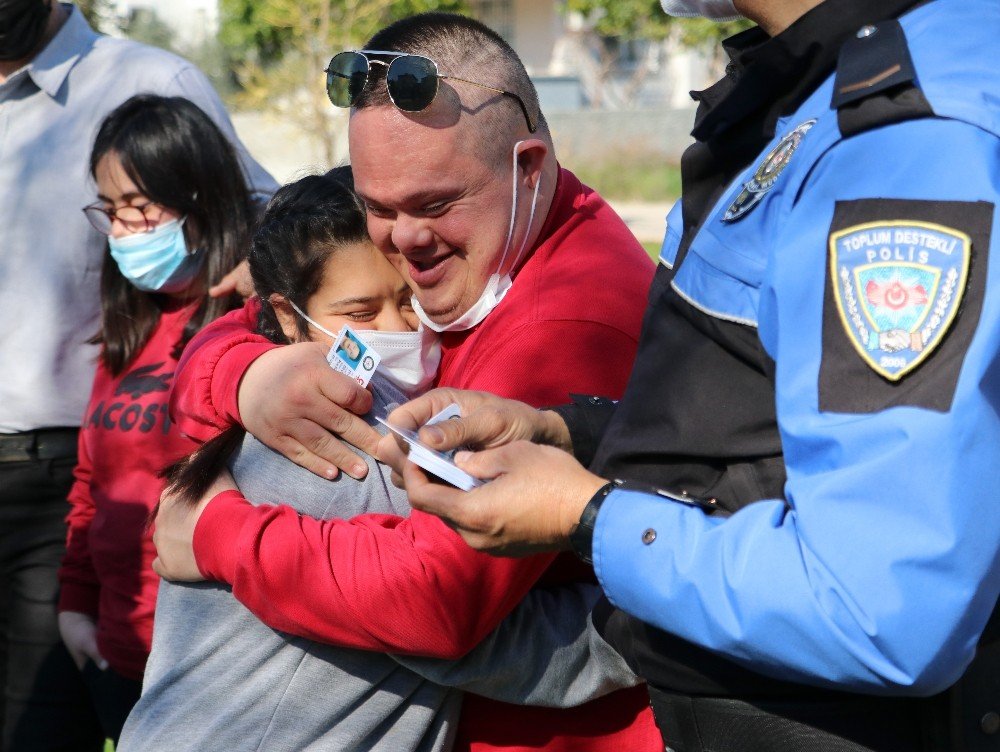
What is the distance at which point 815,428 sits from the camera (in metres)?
1.31

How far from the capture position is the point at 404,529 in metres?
1.98

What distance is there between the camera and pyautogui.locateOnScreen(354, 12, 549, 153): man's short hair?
2.34 metres

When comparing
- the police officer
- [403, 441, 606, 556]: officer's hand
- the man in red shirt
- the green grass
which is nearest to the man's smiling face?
the man in red shirt

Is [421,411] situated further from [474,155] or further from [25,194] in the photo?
[25,194]

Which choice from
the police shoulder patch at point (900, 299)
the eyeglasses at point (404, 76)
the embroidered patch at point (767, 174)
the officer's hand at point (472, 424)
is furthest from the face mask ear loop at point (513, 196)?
the police shoulder patch at point (900, 299)

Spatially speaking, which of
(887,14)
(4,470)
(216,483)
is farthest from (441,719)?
(4,470)

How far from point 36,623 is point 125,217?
1.34m

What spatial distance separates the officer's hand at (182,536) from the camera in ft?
7.14

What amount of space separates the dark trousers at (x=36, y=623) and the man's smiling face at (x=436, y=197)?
1.87m

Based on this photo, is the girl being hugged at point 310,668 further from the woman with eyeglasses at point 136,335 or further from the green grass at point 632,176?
the green grass at point 632,176

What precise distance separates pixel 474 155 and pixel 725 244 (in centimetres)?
88

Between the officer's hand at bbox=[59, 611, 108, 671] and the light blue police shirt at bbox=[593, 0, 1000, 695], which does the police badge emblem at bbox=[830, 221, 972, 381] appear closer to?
the light blue police shirt at bbox=[593, 0, 1000, 695]

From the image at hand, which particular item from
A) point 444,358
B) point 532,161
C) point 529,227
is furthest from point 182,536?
point 532,161

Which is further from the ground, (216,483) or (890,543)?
(890,543)
